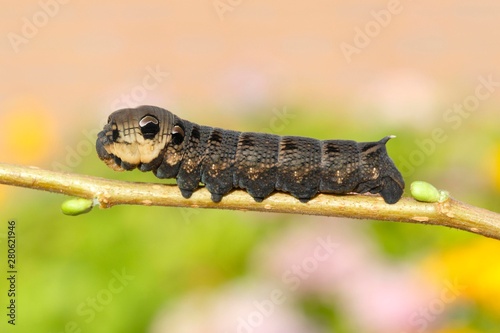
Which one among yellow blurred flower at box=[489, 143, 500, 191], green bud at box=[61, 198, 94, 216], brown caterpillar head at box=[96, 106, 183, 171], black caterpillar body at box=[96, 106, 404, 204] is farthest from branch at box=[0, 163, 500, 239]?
yellow blurred flower at box=[489, 143, 500, 191]

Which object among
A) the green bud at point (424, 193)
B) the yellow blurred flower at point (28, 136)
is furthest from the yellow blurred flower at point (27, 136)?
the green bud at point (424, 193)

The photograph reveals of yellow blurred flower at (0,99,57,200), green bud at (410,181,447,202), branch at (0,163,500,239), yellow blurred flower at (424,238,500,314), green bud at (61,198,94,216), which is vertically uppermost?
green bud at (410,181,447,202)

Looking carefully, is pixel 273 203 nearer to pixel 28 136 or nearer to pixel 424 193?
pixel 424 193

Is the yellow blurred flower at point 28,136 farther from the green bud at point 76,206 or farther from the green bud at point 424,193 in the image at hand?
the green bud at point 424,193

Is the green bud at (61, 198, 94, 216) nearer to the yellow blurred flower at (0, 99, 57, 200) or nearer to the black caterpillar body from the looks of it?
the black caterpillar body

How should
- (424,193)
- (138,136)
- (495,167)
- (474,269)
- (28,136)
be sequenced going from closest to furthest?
(424,193) → (138,136) → (474,269) → (495,167) → (28,136)

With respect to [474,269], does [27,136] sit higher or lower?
lower

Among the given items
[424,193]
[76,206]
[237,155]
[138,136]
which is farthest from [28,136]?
[424,193]
